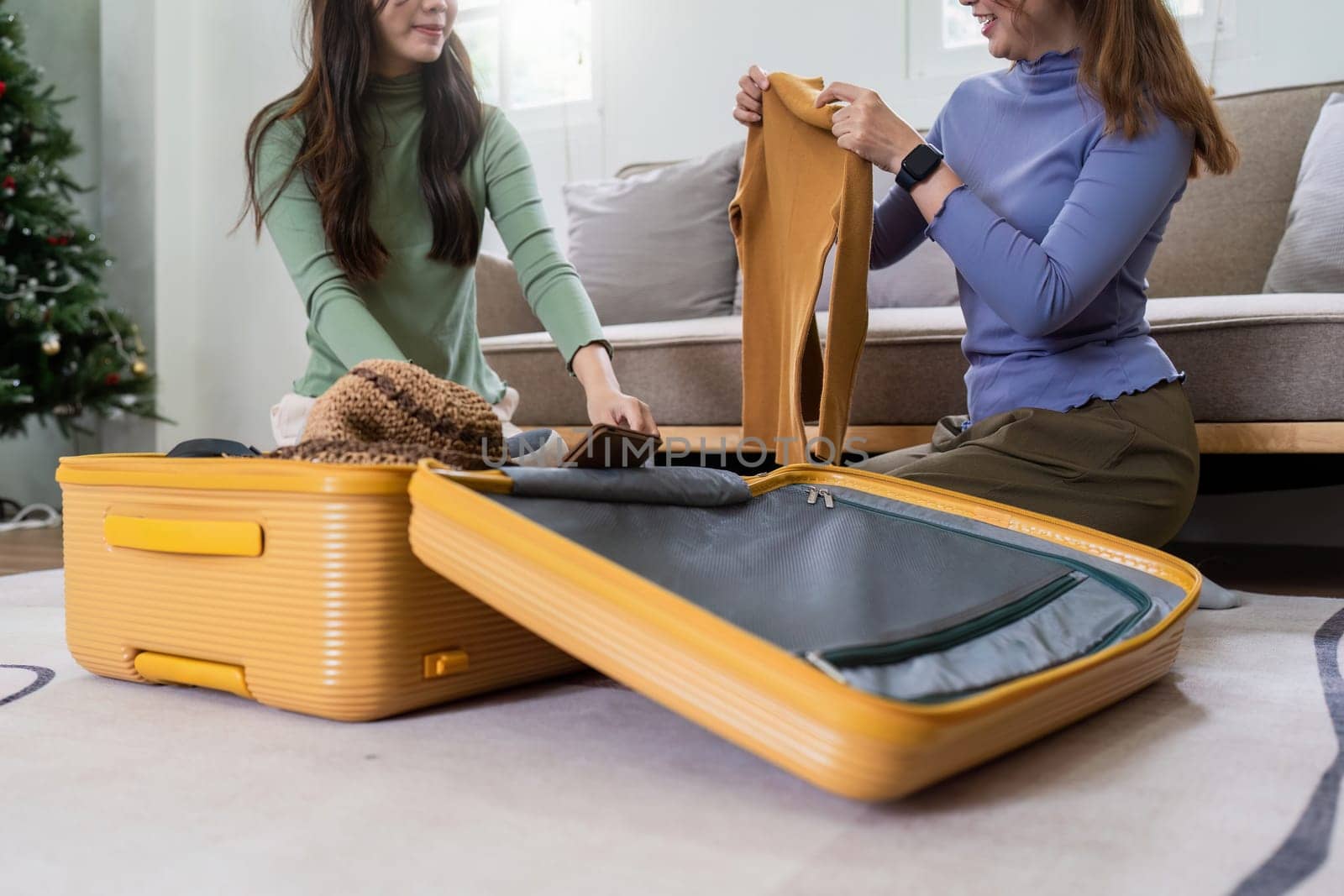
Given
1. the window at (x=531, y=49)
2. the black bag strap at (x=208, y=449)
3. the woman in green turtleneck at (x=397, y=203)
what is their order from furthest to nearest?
1. the window at (x=531, y=49)
2. the woman in green turtleneck at (x=397, y=203)
3. the black bag strap at (x=208, y=449)

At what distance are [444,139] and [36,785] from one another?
939 mm

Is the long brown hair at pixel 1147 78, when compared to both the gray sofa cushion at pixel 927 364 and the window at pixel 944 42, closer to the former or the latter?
the gray sofa cushion at pixel 927 364

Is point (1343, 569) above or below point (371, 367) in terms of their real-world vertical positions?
below

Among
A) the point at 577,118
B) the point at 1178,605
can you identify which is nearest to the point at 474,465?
the point at 1178,605

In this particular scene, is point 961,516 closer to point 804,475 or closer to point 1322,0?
point 804,475

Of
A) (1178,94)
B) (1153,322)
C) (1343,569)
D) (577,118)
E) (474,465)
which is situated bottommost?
(1343,569)

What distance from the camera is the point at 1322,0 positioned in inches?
83.5

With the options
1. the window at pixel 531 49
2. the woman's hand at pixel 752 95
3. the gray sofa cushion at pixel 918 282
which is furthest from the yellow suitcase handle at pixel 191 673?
the window at pixel 531 49

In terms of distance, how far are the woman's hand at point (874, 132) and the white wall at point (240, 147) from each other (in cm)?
159

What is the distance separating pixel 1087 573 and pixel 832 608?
30cm

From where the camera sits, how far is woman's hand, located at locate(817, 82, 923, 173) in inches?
45.4

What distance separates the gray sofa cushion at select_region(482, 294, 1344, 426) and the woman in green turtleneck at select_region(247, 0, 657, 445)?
43 centimetres

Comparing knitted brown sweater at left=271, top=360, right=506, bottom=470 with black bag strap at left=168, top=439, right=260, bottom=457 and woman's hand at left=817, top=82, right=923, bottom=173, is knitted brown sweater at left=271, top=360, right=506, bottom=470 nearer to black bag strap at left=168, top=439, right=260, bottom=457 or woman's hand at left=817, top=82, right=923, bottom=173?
black bag strap at left=168, top=439, right=260, bottom=457

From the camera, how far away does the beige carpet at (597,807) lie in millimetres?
524
